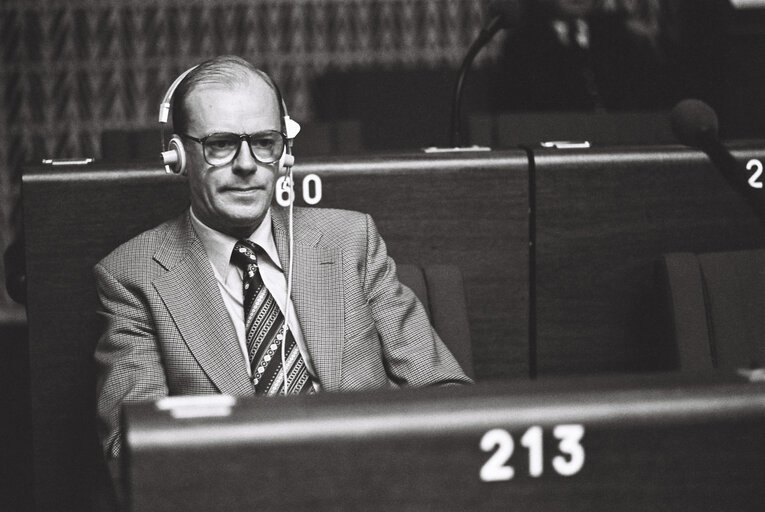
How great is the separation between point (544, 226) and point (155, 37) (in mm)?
3565

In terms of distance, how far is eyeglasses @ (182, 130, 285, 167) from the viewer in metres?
1.76

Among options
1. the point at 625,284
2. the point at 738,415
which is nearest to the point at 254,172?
the point at 625,284

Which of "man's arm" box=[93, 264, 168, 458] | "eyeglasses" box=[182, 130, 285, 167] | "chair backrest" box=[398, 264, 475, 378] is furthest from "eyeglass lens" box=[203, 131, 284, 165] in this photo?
"chair backrest" box=[398, 264, 475, 378]

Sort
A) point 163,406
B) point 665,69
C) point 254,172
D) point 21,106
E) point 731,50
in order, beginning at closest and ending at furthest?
1. point 163,406
2. point 254,172
3. point 731,50
4. point 665,69
5. point 21,106

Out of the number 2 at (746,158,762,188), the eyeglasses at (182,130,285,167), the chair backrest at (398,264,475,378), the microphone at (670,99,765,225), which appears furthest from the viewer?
the number 2 at (746,158,762,188)

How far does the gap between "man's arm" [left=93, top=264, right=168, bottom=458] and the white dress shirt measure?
146 millimetres

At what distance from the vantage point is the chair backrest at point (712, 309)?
206cm

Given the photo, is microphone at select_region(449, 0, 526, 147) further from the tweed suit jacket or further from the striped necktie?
the striped necktie

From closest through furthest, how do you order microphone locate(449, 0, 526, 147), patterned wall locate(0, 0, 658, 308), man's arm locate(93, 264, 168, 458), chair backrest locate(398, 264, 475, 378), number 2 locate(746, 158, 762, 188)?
man's arm locate(93, 264, 168, 458) < chair backrest locate(398, 264, 475, 378) < number 2 locate(746, 158, 762, 188) < microphone locate(449, 0, 526, 147) < patterned wall locate(0, 0, 658, 308)

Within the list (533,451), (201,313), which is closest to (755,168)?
(201,313)

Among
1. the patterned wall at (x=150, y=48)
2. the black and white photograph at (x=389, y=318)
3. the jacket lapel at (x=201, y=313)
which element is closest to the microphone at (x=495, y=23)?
the black and white photograph at (x=389, y=318)

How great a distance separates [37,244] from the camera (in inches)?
78.2

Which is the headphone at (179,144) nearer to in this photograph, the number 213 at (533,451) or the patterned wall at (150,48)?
the number 213 at (533,451)

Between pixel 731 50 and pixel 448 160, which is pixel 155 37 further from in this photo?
pixel 448 160
